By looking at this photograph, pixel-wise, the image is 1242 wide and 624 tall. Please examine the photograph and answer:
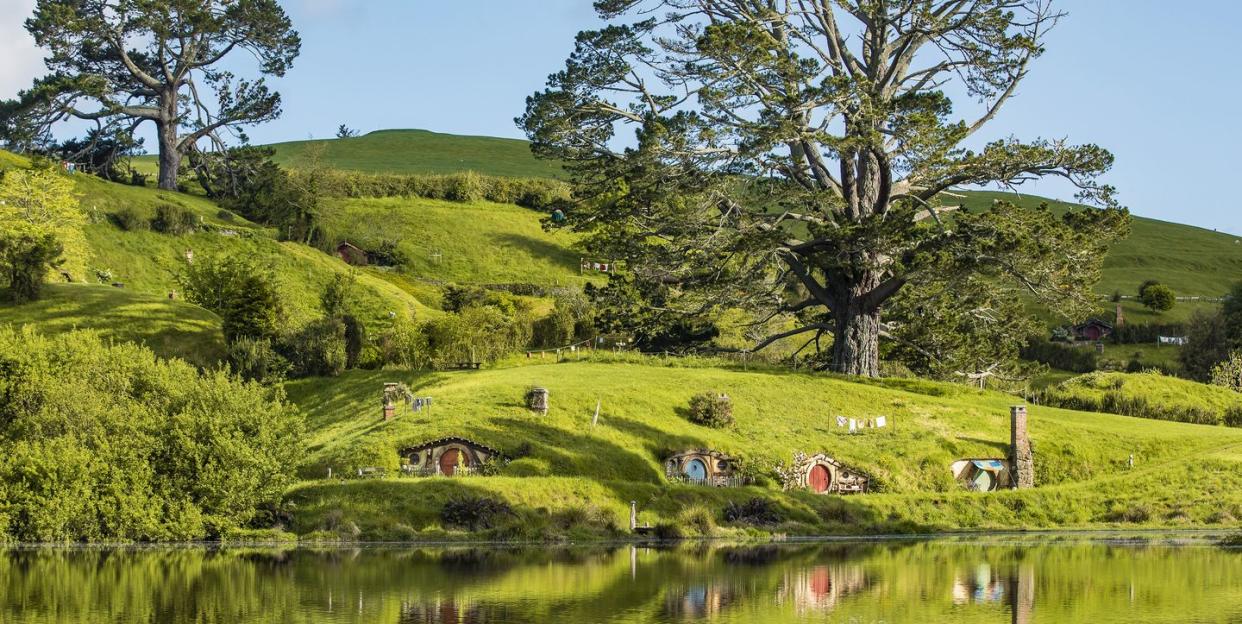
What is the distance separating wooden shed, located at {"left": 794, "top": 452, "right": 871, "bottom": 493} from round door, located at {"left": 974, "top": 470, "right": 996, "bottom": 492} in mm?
5311

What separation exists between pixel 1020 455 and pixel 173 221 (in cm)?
7432

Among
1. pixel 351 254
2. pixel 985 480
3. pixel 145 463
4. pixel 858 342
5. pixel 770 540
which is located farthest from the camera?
pixel 351 254

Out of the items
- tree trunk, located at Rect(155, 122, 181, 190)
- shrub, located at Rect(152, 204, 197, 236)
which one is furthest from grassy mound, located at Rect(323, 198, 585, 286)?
shrub, located at Rect(152, 204, 197, 236)

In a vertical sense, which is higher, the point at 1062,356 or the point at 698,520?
the point at 1062,356

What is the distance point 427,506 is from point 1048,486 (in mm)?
26374

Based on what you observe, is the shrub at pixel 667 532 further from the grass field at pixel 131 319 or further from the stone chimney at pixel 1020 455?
the grass field at pixel 131 319

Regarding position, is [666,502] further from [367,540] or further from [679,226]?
[679,226]

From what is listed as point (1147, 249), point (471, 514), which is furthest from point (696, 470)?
point (1147, 249)

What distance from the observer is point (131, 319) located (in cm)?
8619

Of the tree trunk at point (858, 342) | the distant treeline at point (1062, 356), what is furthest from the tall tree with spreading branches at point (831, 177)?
the distant treeline at point (1062, 356)

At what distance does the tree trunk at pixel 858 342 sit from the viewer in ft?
259

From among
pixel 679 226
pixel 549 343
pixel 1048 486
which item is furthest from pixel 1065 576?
pixel 549 343

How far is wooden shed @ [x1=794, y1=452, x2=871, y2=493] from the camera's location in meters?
62.2

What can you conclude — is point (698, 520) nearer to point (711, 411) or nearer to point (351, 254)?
point (711, 411)
